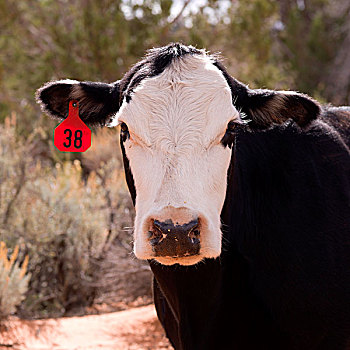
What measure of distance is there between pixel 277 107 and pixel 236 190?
1.64ft

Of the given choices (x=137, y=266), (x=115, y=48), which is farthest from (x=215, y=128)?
(x=115, y=48)

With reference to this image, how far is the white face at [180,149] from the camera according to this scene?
243 centimetres

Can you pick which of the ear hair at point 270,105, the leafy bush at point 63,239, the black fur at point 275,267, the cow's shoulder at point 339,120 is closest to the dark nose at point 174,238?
the black fur at point 275,267

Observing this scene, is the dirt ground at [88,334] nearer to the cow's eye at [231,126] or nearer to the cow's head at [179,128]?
the cow's head at [179,128]

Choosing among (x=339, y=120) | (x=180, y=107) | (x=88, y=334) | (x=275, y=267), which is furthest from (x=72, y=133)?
(x=88, y=334)

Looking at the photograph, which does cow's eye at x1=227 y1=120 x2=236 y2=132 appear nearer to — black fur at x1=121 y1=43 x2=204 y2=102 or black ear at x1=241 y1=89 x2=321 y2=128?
black ear at x1=241 y1=89 x2=321 y2=128

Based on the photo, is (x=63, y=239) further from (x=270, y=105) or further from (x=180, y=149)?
(x=180, y=149)

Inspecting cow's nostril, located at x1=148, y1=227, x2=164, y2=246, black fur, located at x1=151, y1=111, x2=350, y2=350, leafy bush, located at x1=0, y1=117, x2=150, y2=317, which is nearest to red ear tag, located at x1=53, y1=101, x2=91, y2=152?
black fur, located at x1=151, y1=111, x2=350, y2=350

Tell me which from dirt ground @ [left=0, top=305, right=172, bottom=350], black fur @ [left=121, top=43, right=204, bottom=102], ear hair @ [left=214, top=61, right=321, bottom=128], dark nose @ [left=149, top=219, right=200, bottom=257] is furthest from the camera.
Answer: dirt ground @ [left=0, top=305, right=172, bottom=350]

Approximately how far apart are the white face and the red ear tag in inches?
19.0

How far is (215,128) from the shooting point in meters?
2.68

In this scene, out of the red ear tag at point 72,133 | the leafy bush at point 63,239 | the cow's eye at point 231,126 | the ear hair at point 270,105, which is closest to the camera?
the cow's eye at point 231,126

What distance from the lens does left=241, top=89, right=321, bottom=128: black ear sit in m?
3.03

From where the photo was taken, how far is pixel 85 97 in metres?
3.19
